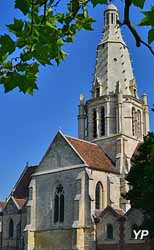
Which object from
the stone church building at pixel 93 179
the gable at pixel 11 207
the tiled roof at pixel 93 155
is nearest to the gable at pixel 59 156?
the stone church building at pixel 93 179

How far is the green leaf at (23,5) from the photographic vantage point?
3572 mm

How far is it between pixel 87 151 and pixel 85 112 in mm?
7657

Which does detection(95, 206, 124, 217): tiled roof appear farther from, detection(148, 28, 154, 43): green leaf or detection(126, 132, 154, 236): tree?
detection(148, 28, 154, 43): green leaf

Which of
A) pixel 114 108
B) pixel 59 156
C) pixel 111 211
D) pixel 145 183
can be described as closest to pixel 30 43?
pixel 145 183

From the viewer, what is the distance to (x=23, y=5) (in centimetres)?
362

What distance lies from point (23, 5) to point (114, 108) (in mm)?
48311

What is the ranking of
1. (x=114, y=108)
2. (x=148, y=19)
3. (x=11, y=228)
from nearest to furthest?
(x=148, y=19) → (x=114, y=108) → (x=11, y=228)

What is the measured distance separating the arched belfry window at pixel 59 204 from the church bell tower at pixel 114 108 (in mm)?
6460

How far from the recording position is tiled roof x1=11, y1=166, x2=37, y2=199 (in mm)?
55344

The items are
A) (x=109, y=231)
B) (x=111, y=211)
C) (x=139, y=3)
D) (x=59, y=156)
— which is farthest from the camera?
(x=59, y=156)

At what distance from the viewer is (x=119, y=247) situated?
40750 mm

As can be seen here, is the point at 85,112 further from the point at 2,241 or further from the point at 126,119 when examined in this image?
the point at 2,241

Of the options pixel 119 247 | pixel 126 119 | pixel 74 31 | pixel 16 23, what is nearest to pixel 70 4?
pixel 74 31

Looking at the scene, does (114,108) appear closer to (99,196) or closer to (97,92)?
(97,92)
